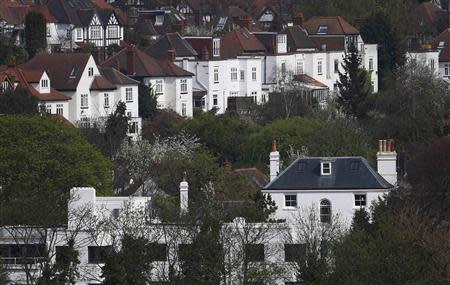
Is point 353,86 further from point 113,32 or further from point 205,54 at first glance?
point 113,32

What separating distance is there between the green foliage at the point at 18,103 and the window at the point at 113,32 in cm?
3484

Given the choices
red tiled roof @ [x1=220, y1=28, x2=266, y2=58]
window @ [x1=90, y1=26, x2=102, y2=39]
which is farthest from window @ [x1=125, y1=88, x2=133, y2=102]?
window @ [x1=90, y1=26, x2=102, y2=39]

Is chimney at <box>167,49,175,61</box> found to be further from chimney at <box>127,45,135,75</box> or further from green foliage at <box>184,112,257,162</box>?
green foliage at <box>184,112,257,162</box>

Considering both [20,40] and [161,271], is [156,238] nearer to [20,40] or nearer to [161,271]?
[161,271]

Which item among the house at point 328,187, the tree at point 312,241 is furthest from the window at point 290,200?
the tree at point 312,241

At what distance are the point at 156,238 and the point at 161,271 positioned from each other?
3.32 feet

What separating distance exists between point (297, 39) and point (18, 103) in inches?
1073

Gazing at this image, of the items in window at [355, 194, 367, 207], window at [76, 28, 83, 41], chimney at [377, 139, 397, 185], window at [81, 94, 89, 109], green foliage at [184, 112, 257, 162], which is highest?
window at [76, 28, 83, 41]

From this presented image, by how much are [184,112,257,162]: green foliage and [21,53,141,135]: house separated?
403 centimetres

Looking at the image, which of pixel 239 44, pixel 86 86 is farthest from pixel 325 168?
pixel 239 44

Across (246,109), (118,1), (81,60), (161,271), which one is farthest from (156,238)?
(118,1)

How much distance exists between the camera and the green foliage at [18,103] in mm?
79625

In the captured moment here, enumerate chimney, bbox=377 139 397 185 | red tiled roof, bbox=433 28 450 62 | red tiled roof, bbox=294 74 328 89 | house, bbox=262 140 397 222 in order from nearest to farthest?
house, bbox=262 140 397 222, chimney, bbox=377 139 397 185, red tiled roof, bbox=294 74 328 89, red tiled roof, bbox=433 28 450 62

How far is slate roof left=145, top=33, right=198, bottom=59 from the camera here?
98938 millimetres
